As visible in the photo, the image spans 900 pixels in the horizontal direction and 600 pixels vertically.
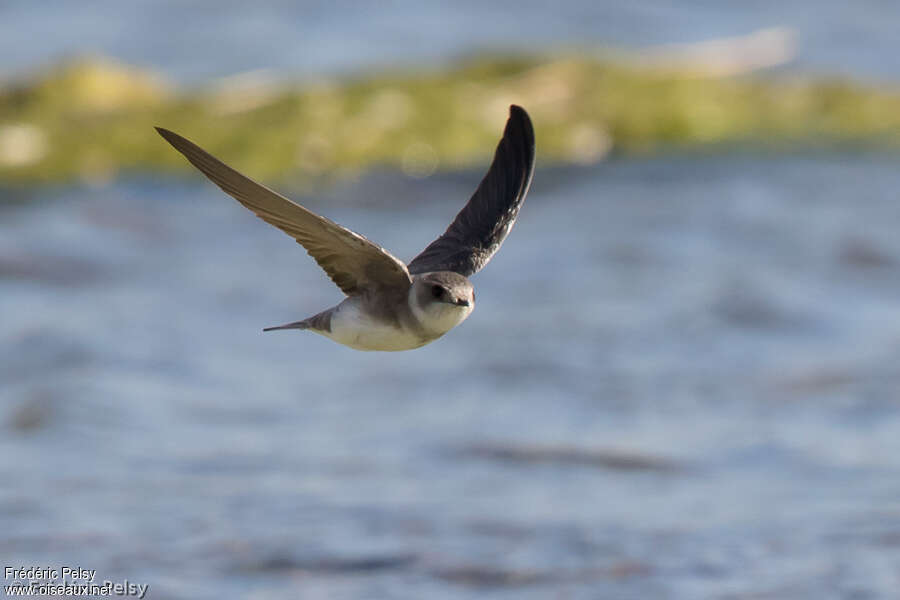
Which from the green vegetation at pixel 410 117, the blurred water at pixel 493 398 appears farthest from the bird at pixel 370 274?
the green vegetation at pixel 410 117

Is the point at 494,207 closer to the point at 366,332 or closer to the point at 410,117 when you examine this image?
the point at 366,332

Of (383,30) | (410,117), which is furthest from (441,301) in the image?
(383,30)

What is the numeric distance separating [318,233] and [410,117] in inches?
350

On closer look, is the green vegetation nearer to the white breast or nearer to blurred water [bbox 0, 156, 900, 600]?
blurred water [bbox 0, 156, 900, 600]

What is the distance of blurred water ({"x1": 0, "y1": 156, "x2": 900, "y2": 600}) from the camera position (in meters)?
6.77

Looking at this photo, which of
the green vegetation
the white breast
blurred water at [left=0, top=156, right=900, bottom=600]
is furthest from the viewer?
the green vegetation

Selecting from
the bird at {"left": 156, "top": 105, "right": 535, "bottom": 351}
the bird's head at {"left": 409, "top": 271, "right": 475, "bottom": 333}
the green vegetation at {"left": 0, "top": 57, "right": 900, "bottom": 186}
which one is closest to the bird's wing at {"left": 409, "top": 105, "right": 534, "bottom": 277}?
the bird at {"left": 156, "top": 105, "right": 535, "bottom": 351}

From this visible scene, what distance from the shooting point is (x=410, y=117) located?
12375 mm

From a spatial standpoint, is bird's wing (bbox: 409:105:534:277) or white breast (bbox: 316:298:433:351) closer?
white breast (bbox: 316:298:433:351)

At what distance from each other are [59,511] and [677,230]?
610 cm

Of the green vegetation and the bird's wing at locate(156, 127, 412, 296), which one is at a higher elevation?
the green vegetation

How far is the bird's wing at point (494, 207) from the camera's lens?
168 inches

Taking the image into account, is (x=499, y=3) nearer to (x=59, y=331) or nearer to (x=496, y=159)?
(x=59, y=331)

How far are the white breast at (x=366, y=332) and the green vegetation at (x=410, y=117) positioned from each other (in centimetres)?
762
